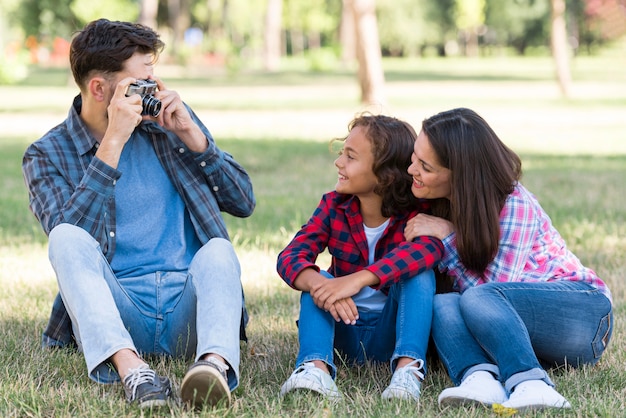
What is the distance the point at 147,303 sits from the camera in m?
3.49

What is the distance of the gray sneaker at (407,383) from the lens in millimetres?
3148

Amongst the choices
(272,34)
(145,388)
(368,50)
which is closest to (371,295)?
(145,388)

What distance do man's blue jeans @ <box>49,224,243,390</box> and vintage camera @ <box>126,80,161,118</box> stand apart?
53 centimetres

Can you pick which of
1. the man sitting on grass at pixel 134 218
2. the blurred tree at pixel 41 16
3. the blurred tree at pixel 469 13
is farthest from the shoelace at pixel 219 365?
the blurred tree at pixel 469 13

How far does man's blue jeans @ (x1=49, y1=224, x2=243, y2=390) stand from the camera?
10.3ft

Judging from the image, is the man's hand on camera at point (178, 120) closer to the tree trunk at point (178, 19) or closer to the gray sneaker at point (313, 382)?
Result: the gray sneaker at point (313, 382)

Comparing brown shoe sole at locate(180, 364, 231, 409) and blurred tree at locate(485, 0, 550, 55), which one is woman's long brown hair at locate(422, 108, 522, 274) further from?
blurred tree at locate(485, 0, 550, 55)

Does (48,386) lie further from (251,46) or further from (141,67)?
(251,46)

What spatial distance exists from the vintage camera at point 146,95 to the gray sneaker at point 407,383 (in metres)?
1.33

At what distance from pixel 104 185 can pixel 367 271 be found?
102 cm

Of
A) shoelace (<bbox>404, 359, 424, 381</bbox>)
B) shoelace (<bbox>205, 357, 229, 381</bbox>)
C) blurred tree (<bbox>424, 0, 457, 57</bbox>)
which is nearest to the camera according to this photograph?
shoelace (<bbox>205, 357, 229, 381</bbox>)

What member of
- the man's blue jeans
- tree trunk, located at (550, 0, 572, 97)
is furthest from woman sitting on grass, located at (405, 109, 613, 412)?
tree trunk, located at (550, 0, 572, 97)

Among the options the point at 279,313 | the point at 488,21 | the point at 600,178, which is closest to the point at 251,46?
the point at 488,21

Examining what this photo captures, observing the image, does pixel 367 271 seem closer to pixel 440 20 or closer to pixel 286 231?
pixel 286 231
